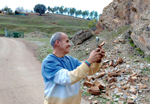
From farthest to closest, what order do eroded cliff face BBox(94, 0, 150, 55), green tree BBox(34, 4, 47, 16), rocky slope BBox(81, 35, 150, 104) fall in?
green tree BBox(34, 4, 47, 16) → eroded cliff face BBox(94, 0, 150, 55) → rocky slope BBox(81, 35, 150, 104)

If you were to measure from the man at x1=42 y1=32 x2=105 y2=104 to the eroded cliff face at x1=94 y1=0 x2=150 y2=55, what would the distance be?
5.75 meters

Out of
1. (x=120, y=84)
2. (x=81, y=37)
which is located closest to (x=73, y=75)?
(x=120, y=84)

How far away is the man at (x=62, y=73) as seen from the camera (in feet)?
5.91

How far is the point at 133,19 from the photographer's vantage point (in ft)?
34.6

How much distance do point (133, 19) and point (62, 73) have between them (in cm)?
984

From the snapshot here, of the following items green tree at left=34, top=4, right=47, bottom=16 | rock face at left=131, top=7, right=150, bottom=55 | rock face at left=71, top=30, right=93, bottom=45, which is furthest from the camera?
green tree at left=34, top=4, right=47, bottom=16

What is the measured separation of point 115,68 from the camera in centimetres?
655

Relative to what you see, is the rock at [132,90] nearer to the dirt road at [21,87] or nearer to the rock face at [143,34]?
the dirt road at [21,87]

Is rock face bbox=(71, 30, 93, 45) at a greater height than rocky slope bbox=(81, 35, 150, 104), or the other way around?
rock face bbox=(71, 30, 93, 45)

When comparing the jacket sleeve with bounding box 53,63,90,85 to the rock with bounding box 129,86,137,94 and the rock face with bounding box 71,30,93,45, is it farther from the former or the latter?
the rock face with bounding box 71,30,93,45

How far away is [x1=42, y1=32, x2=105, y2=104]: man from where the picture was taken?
1.80m

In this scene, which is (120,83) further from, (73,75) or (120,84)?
(73,75)

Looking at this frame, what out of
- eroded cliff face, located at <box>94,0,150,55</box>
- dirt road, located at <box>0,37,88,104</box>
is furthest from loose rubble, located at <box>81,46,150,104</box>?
eroded cliff face, located at <box>94,0,150,55</box>

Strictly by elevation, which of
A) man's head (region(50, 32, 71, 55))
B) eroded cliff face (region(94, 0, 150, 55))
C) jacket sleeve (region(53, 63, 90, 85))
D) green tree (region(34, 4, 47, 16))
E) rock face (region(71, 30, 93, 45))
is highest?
green tree (region(34, 4, 47, 16))
